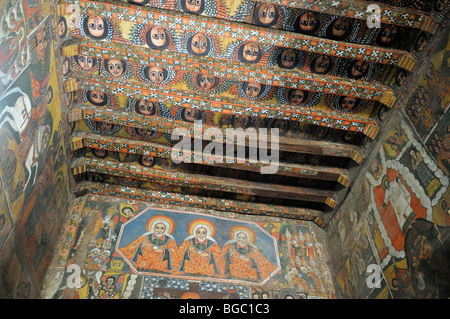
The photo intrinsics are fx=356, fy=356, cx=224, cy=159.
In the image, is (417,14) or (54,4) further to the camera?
(417,14)

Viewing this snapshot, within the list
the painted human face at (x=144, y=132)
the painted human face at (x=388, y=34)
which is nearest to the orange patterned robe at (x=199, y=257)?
the painted human face at (x=144, y=132)

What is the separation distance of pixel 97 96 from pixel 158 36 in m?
1.53

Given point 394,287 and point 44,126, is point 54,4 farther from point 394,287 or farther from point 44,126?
point 394,287

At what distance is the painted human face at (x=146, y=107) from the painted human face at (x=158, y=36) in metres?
1.07

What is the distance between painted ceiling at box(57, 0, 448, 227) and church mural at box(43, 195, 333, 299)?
0.48m

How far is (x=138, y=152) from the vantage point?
6480 millimetres

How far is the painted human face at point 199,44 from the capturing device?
5.17 m

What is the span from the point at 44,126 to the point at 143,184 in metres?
2.64

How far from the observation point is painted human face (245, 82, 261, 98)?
18.8 ft

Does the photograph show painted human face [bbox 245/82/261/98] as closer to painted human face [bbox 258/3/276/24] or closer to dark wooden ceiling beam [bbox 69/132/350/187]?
painted human face [bbox 258/3/276/24]

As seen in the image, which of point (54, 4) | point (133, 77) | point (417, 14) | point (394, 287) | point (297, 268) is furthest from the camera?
point (297, 268)

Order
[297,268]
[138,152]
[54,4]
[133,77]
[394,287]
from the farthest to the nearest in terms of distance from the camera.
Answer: [297,268]
[138,152]
[133,77]
[394,287]
[54,4]

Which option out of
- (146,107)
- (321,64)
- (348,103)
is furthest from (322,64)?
(146,107)

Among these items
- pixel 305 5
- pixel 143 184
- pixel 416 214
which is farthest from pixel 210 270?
pixel 305 5
